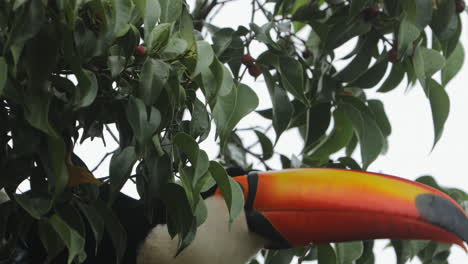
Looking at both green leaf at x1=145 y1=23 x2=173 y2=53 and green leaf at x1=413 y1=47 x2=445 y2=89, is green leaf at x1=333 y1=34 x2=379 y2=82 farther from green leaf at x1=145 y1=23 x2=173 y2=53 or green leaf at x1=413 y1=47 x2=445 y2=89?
green leaf at x1=145 y1=23 x2=173 y2=53

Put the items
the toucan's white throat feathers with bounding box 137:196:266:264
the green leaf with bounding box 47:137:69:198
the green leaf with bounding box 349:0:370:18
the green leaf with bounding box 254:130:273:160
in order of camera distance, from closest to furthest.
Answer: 1. the green leaf with bounding box 47:137:69:198
2. the green leaf with bounding box 349:0:370:18
3. the toucan's white throat feathers with bounding box 137:196:266:264
4. the green leaf with bounding box 254:130:273:160

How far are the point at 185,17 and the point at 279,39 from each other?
33.4 inches

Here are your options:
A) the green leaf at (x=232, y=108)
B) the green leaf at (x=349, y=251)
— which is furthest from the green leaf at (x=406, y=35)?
the green leaf at (x=349, y=251)

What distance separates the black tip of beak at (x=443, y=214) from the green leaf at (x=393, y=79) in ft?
1.17

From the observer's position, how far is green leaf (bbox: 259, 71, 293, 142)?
2.46 m

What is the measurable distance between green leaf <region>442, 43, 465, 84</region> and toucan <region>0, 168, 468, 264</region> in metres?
0.30

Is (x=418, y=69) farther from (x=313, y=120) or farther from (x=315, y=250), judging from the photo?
(x=315, y=250)

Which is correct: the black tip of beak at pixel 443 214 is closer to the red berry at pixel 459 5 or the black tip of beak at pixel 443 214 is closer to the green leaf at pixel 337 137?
the green leaf at pixel 337 137

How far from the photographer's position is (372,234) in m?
2.69

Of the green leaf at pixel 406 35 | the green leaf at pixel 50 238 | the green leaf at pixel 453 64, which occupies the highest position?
the green leaf at pixel 406 35

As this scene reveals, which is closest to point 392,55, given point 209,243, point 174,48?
point 209,243

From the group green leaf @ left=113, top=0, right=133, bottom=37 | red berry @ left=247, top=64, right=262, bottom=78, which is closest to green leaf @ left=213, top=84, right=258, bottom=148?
green leaf @ left=113, top=0, right=133, bottom=37

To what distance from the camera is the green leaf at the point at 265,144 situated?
2961mm

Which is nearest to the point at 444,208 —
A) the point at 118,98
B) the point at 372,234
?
the point at 372,234
